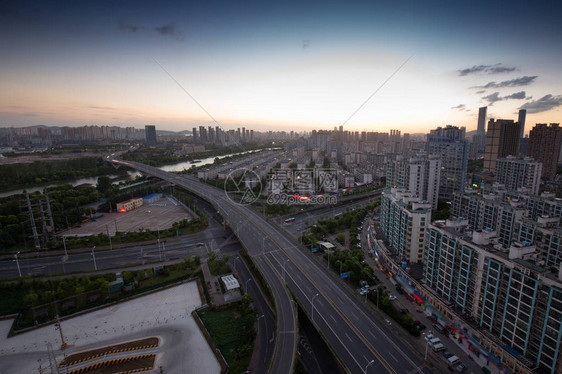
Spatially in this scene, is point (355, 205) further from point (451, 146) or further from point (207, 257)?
point (207, 257)

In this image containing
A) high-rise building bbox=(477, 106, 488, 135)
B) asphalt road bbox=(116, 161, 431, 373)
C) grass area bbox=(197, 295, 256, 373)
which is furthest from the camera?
high-rise building bbox=(477, 106, 488, 135)

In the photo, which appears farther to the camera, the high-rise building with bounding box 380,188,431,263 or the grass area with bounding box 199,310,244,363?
the high-rise building with bounding box 380,188,431,263

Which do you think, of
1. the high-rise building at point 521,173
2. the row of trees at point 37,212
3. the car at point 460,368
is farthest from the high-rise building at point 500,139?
the row of trees at point 37,212

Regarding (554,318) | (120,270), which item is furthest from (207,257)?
(554,318)

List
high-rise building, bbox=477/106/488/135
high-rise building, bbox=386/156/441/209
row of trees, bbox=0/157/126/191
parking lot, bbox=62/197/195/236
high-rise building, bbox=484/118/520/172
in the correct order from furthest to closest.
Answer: high-rise building, bbox=477/106/488/135, high-rise building, bbox=484/118/520/172, row of trees, bbox=0/157/126/191, high-rise building, bbox=386/156/441/209, parking lot, bbox=62/197/195/236

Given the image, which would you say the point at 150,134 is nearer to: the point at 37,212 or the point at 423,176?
the point at 37,212

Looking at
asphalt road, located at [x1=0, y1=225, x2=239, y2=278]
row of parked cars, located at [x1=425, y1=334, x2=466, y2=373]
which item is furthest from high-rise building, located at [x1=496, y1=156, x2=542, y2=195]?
asphalt road, located at [x1=0, y1=225, x2=239, y2=278]

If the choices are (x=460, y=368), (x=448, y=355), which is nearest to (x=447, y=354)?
(x=448, y=355)

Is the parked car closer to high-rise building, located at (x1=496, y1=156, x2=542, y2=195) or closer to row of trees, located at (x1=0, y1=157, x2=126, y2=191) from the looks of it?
high-rise building, located at (x1=496, y1=156, x2=542, y2=195)
